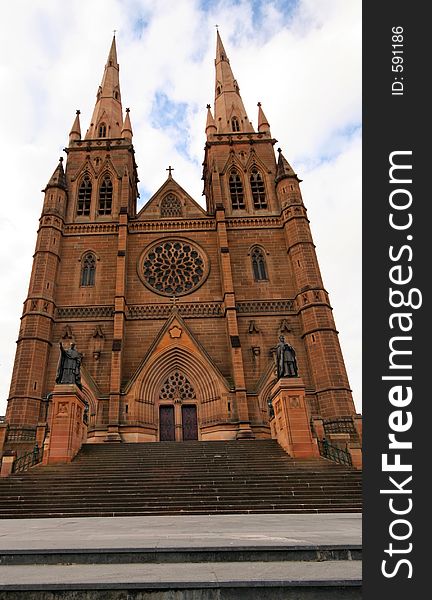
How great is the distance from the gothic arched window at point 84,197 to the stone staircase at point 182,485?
60.6 feet

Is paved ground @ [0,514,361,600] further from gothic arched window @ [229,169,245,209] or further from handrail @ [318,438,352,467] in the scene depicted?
gothic arched window @ [229,169,245,209]

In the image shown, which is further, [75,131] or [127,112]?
[127,112]

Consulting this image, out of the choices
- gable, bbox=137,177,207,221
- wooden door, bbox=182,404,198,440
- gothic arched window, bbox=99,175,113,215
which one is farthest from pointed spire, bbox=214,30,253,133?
wooden door, bbox=182,404,198,440

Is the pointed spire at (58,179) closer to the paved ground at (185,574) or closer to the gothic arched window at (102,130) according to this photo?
the gothic arched window at (102,130)

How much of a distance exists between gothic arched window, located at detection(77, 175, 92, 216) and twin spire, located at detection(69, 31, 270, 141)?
5.33m

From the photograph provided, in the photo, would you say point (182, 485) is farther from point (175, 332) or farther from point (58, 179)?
point (58, 179)

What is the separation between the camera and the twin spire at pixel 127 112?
3319 centimetres

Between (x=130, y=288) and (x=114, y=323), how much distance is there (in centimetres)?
309

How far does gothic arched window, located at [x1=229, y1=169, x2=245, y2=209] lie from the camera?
28828 mm

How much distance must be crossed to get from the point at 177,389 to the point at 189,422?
1.92 metres

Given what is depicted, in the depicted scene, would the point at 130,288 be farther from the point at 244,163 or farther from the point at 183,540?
the point at 183,540

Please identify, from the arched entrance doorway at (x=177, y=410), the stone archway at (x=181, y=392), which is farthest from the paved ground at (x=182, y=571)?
the arched entrance doorway at (x=177, y=410)

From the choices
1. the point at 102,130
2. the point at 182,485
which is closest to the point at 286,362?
the point at 182,485

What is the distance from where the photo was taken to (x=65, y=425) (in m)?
14.5
